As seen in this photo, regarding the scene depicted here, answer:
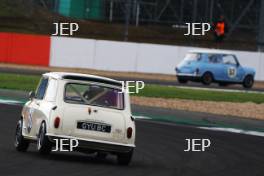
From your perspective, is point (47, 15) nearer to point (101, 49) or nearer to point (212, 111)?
point (101, 49)

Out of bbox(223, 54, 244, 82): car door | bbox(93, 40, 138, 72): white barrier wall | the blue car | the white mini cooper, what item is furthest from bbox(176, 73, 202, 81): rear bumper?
the white mini cooper

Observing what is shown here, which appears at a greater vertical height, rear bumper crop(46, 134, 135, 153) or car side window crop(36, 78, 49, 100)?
→ car side window crop(36, 78, 49, 100)

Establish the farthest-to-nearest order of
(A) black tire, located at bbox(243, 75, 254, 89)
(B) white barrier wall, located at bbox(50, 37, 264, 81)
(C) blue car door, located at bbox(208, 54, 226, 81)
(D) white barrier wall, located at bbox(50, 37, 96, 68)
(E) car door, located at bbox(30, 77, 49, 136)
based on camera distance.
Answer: (B) white barrier wall, located at bbox(50, 37, 264, 81) < (D) white barrier wall, located at bbox(50, 37, 96, 68) < (A) black tire, located at bbox(243, 75, 254, 89) < (C) blue car door, located at bbox(208, 54, 226, 81) < (E) car door, located at bbox(30, 77, 49, 136)

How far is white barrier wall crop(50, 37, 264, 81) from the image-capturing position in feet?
137

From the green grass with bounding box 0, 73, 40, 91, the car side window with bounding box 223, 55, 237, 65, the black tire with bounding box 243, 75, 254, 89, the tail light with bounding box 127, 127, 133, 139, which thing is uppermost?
the car side window with bounding box 223, 55, 237, 65

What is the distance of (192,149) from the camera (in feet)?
54.0

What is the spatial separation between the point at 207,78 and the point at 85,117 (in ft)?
87.3

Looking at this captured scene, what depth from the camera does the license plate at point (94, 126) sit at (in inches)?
508

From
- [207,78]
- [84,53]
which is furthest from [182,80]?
[84,53]

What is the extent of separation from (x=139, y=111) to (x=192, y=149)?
7673 mm

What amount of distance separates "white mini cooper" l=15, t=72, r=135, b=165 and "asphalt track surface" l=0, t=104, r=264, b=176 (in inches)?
Answer: 10.2

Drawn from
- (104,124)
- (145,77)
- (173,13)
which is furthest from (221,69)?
(104,124)

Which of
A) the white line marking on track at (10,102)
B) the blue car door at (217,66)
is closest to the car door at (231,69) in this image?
the blue car door at (217,66)

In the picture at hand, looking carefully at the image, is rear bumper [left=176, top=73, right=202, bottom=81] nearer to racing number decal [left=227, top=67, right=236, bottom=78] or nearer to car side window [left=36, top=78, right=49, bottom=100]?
racing number decal [left=227, top=67, right=236, bottom=78]
